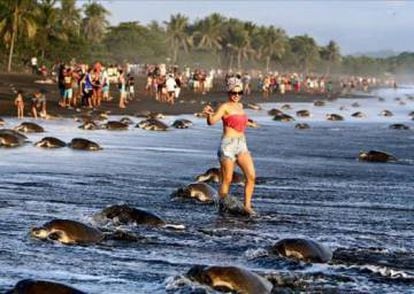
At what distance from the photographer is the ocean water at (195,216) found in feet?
22.7

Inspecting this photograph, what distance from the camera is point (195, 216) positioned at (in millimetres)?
9906

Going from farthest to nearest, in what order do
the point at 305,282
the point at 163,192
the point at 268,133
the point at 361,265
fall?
the point at 268,133
the point at 163,192
the point at 361,265
the point at 305,282

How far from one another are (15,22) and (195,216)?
47203 millimetres

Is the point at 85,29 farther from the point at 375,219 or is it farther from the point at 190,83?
the point at 375,219

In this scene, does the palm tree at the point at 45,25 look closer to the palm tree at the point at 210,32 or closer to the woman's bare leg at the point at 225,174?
the woman's bare leg at the point at 225,174

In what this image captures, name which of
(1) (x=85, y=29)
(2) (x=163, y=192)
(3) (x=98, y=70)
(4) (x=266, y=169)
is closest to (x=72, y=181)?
(2) (x=163, y=192)

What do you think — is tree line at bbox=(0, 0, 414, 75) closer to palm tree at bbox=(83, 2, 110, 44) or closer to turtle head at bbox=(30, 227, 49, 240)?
palm tree at bbox=(83, 2, 110, 44)

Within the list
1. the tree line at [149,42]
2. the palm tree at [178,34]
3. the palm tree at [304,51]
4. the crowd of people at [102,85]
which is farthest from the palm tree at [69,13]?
the palm tree at [304,51]

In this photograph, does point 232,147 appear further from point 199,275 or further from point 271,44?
point 271,44

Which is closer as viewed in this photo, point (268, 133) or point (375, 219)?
point (375, 219)

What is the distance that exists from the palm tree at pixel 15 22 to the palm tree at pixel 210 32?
80066mm

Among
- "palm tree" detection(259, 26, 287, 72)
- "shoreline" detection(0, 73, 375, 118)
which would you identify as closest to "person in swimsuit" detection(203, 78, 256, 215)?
"shoreline" detection(0, 73, 375, 118)

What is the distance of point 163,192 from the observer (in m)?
11.9

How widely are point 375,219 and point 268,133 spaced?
16969 millimetres
